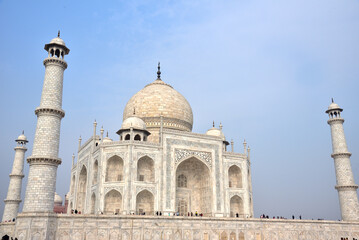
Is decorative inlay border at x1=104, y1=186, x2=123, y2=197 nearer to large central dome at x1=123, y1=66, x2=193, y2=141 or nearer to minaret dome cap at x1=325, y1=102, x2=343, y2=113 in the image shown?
large central dome at x1=123, y1=66, x2=193, y2=141

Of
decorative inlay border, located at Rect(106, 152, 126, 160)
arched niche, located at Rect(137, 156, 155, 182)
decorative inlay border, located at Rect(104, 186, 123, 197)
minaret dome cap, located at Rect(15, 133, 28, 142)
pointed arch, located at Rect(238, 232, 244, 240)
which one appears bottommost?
pointed arch, located at Rect(238, 232, 244, 240)

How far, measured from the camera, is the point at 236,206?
24734 mm

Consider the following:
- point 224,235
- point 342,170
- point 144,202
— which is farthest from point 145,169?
point 342,170

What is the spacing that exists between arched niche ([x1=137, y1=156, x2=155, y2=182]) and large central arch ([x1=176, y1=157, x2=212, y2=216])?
2.76 metres

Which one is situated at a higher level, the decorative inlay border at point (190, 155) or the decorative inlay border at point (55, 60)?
the decorative inlay border at point (55, 60)

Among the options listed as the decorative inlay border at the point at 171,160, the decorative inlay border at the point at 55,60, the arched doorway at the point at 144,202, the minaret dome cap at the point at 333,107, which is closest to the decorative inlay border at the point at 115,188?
the arched doorway at the point at 144,202

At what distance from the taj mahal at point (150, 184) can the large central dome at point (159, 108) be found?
0.29ft

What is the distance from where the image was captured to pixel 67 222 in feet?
51.2

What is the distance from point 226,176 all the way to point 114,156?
825cm

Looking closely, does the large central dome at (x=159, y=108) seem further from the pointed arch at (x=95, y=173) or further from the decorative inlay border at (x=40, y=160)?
the decorative inlay border at (x=40, y=160)

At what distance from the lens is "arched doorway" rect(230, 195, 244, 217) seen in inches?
959

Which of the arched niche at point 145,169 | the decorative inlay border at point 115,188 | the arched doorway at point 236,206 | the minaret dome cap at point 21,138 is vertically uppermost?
the minaret dome cap at point 21,138

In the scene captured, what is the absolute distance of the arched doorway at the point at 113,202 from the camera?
835 inches

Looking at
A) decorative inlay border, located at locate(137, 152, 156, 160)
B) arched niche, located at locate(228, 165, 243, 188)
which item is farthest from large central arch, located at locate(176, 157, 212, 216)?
decorative inlay border, located at locate(137, 152, 156, 160)
